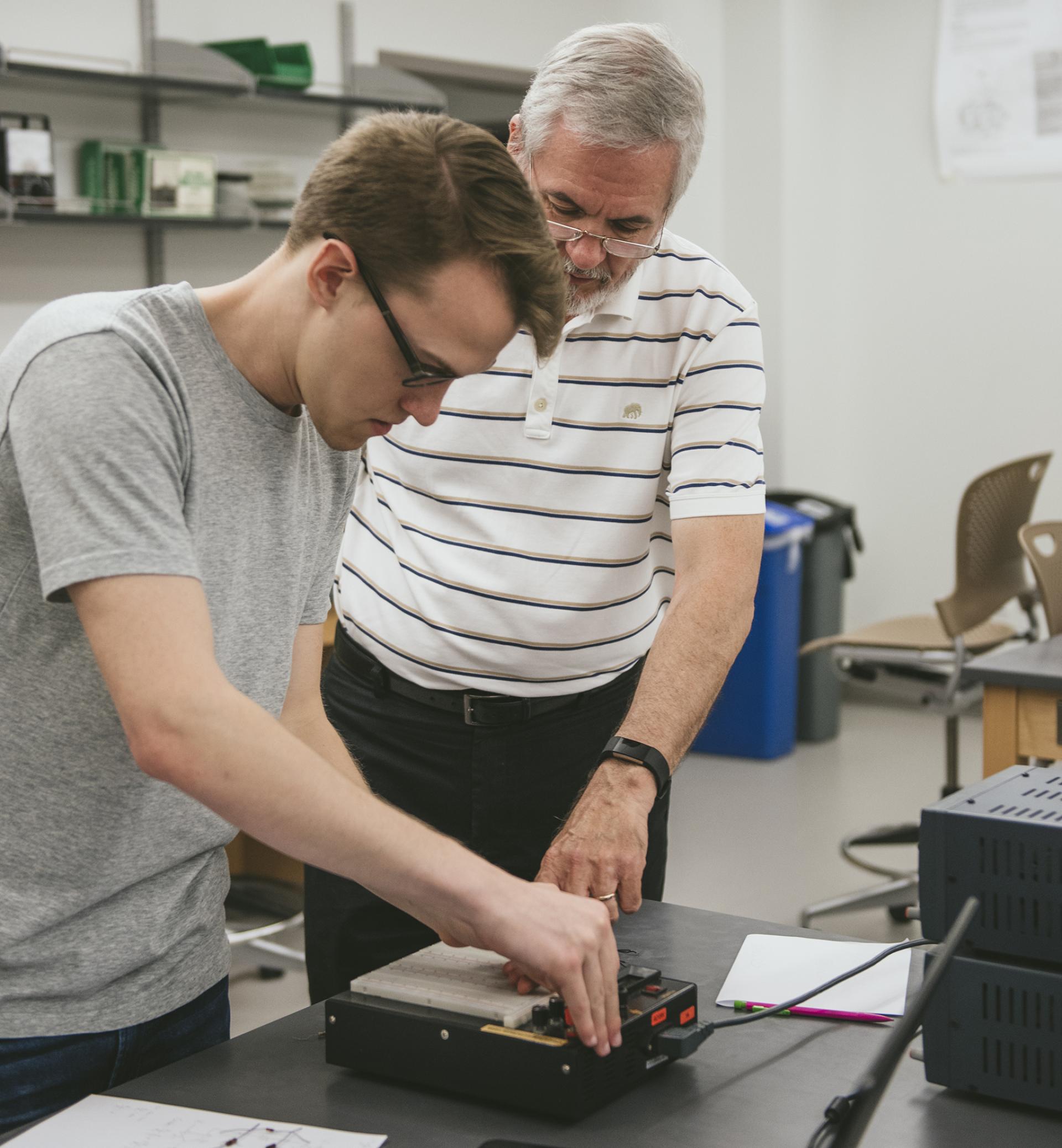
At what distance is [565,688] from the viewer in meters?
1.63

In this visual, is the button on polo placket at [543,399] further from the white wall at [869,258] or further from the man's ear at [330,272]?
the white wall at [869,258]

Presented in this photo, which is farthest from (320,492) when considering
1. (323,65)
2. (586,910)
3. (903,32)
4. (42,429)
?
(903,32)

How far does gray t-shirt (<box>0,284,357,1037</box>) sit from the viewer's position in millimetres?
Answer: 910

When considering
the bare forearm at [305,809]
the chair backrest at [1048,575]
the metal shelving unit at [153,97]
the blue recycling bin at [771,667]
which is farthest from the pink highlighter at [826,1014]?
the blue recycling bin at [771,667]

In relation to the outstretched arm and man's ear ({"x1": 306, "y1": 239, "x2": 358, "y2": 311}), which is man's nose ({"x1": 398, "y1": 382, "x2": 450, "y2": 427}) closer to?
man's ear ({"x1": 306, "y1": 239, "x2": 358, "y2": 311})

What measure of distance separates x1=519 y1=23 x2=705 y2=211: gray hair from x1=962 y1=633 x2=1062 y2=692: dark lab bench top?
1.25 m

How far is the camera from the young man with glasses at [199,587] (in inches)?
35.7

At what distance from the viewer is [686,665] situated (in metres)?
1.46

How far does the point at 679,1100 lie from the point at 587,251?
0.90m

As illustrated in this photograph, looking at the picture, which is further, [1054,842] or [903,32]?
[903,32]

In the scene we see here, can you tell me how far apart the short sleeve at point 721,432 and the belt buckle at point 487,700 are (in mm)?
282

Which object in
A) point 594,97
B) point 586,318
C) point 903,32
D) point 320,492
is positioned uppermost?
point 903,32

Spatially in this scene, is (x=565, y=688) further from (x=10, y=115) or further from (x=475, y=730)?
(x=10, y=115)

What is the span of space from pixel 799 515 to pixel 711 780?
921 mm
